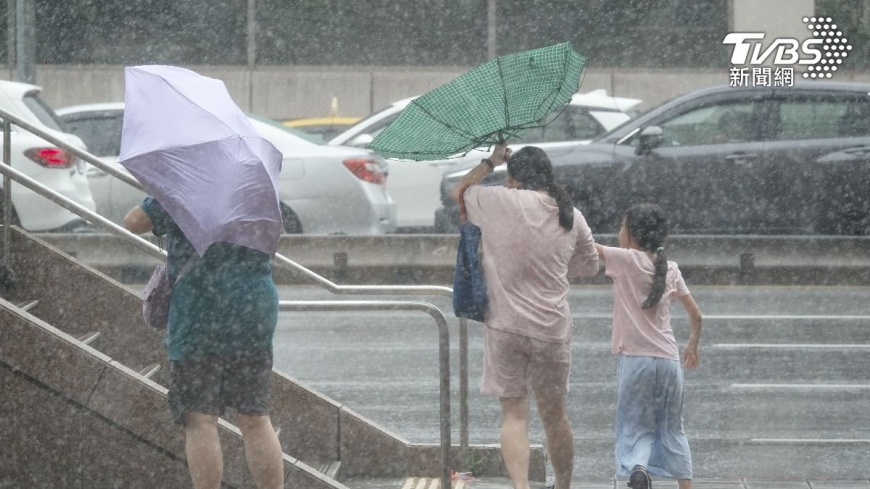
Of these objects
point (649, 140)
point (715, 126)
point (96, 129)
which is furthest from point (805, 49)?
point (96, 129)

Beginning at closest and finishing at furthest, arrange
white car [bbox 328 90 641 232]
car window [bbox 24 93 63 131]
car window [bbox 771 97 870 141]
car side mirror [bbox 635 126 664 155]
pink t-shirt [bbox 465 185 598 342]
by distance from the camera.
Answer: pink t-shirt [bbox 465 185 598 342], car window [bbox 24 93 63 131], car side mirror [bbox 635 126 664 155], car window [bbox 771 97 870 141], white car [bbox 328 90 641 232]

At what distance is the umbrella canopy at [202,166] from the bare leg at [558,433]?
140 centimetres

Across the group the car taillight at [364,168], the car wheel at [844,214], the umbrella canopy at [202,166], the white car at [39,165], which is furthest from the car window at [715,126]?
the umbrella canopy at [202,166]

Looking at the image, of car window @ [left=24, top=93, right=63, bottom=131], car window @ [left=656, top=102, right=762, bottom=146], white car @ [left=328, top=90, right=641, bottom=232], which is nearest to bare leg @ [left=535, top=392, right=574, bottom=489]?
car window @ [left=24, top=93, right=63, bottom=131]

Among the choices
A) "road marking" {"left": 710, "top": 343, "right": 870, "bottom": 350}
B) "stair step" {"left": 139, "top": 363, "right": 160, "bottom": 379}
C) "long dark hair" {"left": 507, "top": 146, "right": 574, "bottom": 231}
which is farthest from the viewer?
"road marking" {"left": 710, "top": 343, "right": 870, "bottom": 350}

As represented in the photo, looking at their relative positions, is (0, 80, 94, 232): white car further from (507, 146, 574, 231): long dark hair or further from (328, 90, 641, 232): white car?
(507, 146, 574, 231): long dark hair

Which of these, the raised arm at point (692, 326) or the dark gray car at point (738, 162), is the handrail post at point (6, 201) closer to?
the raised arm at point (692, 326)

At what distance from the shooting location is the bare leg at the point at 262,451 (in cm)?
561

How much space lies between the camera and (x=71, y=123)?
1662 centimetres

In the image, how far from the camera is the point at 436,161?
57.2ft

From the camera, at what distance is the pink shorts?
19.6ft

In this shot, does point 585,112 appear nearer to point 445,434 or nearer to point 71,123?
point 71,123

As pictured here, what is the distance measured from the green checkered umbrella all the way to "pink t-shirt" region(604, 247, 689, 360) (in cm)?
75

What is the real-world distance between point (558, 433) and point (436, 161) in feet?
37.5
